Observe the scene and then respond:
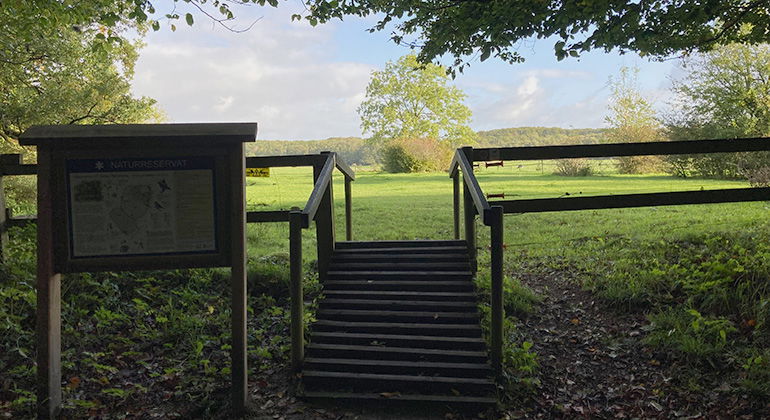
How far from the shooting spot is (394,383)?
4012 mm

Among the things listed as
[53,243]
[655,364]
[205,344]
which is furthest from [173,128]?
[655,364]

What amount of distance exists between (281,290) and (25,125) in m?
7.74

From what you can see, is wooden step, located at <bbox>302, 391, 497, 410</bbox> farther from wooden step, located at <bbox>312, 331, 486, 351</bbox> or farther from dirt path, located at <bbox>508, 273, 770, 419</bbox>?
wooden step, located at <bbox>312, 331, 486, 351</bbox>

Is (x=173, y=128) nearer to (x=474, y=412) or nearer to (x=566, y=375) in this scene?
(x=474, y=412)

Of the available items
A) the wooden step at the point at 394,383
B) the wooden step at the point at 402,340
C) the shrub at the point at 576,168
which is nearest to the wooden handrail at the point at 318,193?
the wooden step at the point at 402,340

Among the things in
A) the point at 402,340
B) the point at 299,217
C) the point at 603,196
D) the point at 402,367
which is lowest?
the point at 402,367

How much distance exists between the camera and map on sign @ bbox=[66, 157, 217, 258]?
3607 mm

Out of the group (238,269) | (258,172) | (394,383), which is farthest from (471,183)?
A: (258,172)

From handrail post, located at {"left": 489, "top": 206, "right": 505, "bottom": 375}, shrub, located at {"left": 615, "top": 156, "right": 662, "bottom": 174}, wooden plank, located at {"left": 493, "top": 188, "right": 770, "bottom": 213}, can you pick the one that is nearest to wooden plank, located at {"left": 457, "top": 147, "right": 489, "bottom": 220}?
handrail post, located at {"left": 489, "top": 206, "right": 505, "bottom": 375}

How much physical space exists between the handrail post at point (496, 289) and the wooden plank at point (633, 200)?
1144 millimetres

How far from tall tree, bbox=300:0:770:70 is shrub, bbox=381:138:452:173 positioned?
71.3ft

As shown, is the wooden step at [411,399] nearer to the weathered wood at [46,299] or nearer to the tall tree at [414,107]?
the weathered wood at [46,299]

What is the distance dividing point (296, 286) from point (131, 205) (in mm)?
1434

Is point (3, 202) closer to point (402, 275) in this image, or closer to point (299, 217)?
point (299, 217)
